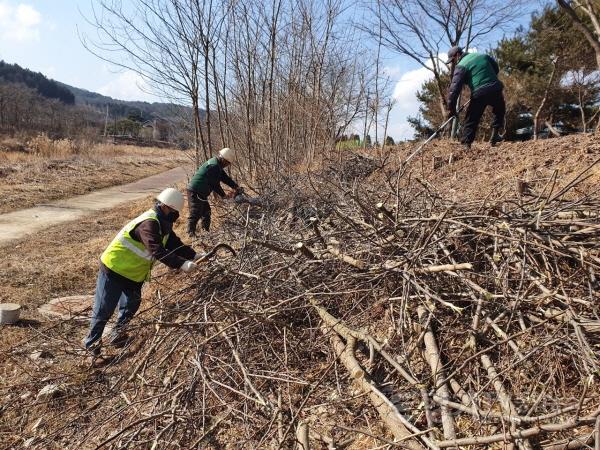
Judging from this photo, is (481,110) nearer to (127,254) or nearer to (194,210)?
(194,210)

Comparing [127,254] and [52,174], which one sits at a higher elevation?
[127,254]

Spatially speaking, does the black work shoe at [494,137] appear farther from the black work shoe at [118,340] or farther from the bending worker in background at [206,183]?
the black work shoe at [118,340]

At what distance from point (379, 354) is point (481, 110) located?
4.45 meters

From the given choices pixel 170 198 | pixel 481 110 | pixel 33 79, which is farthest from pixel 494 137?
pixel 33 79

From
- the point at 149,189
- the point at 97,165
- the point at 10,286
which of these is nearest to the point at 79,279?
the point at 10,286

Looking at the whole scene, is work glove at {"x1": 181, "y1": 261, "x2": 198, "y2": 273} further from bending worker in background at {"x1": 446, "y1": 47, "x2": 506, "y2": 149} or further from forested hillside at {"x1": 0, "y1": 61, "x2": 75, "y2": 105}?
forested hillside at {"x1": 0, "y1": 61, "x2": 75, "y2": 105}

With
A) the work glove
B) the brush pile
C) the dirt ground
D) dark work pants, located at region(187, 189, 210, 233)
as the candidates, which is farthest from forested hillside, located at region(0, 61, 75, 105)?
the brush pile

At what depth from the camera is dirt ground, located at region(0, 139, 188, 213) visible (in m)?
11.3

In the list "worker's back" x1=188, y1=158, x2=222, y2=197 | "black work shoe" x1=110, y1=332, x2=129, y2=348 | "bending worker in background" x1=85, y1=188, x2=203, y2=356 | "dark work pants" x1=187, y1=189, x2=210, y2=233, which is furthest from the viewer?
"dark work pants" x1=187, y1=189, x2=210, y2=233

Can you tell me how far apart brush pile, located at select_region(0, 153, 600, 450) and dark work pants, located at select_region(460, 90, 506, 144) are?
2903mm

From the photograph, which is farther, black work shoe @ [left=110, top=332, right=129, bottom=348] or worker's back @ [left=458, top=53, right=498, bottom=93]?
worker's back @ [left=458, top=53, right=498, bottom=93]

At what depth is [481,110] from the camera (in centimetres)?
568

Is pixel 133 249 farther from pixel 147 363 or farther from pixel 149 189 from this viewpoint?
pixel 149 189

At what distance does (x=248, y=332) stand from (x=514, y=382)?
5.04 ft
